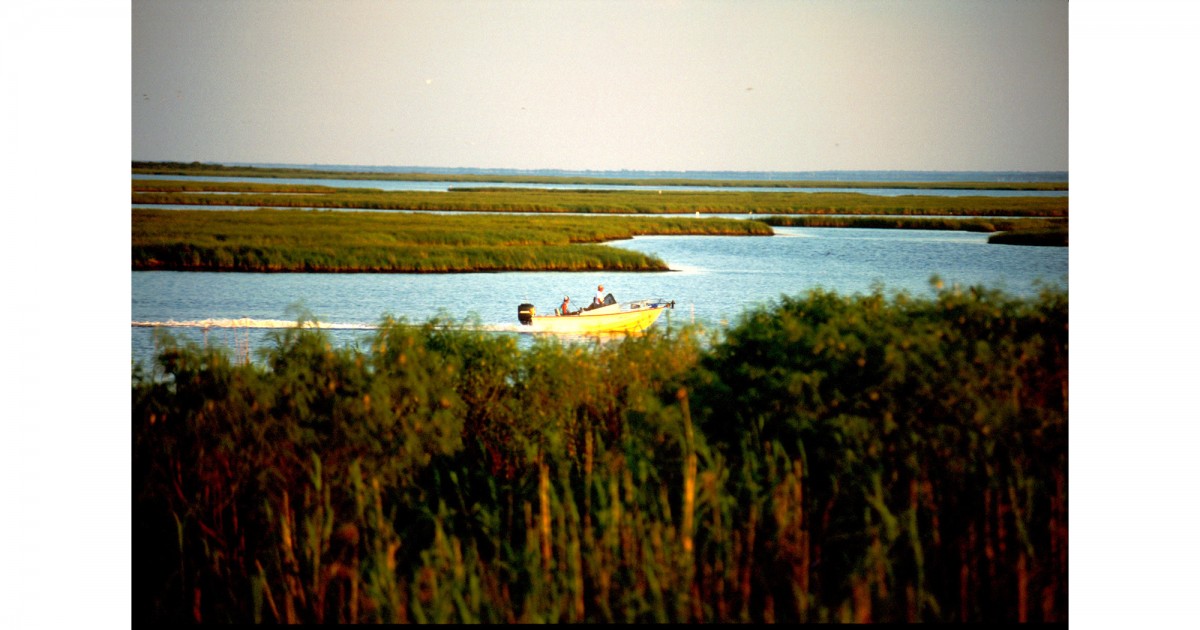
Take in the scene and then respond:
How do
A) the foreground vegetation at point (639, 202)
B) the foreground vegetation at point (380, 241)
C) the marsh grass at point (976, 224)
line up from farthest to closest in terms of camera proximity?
the foreground vegetation at point (380, 241)
the foreground vegetation at point (639, 202)
the marsh grass at point (976, 224)

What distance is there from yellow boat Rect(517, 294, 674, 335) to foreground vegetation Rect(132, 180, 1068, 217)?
269cm

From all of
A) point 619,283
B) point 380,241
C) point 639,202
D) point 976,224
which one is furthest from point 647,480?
point 639,202

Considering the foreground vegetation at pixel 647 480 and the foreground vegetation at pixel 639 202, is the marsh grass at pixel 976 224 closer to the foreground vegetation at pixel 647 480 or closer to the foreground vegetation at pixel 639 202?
the foreground vegetation at pixel 639 202

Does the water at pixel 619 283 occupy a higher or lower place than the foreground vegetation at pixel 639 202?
lower

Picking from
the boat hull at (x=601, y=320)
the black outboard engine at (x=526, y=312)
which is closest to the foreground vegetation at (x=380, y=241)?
the boat hull at (x=601, y=320)

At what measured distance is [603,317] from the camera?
34.9ft

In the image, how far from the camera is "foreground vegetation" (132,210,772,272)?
8.60 metres

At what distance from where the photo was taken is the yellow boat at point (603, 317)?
33.0 feet

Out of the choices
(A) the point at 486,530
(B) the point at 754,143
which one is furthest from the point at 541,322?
(A) the point at 486,530

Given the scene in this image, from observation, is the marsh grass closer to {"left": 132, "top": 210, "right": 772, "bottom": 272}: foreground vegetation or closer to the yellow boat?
{"left": 132, "top": 210, "right": 772, "bottom": 272}: foreground vegetation

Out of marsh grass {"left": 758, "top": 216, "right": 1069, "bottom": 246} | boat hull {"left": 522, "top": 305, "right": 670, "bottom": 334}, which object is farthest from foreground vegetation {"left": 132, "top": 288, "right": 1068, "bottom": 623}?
boat hull {"left": 522, "top": 305, "right": 670, "bottom": 334}

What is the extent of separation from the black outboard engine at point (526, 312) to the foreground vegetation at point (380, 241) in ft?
4.41

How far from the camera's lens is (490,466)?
5789 millimetres
